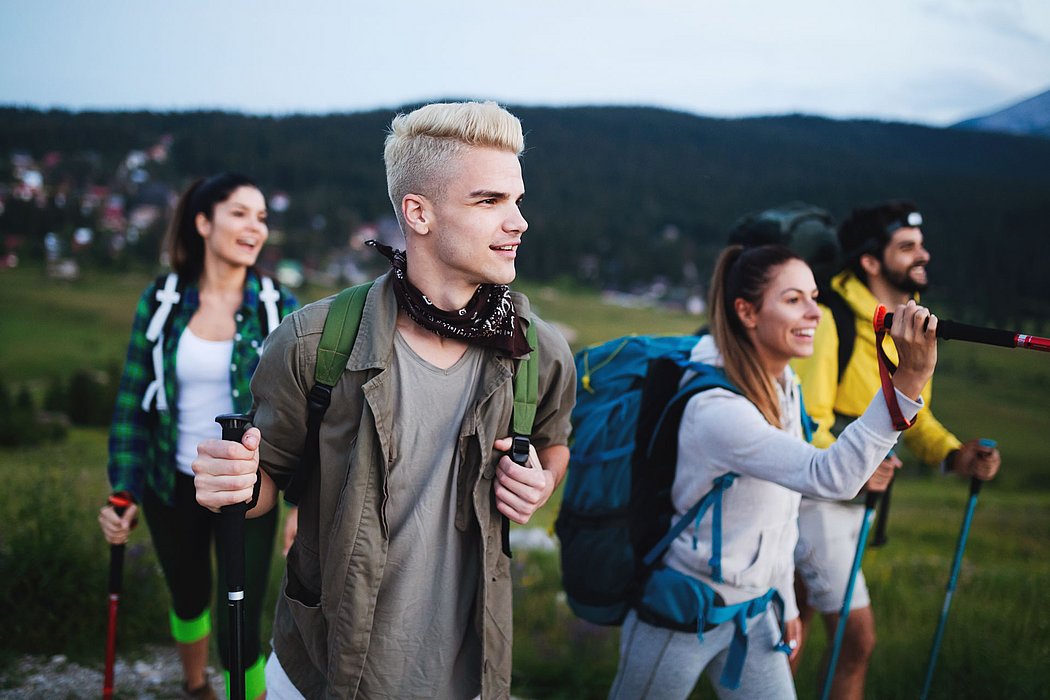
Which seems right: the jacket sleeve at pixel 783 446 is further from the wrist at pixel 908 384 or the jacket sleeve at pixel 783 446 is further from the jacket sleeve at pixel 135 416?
the jacket sleeve at pixel 135 416

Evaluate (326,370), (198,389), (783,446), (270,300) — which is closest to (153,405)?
(198,389)

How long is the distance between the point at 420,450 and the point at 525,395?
0.30m

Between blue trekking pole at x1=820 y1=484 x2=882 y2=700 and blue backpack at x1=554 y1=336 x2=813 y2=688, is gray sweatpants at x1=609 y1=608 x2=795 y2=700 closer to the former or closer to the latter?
blue backpack at x1=554 y1=336 x2=813 y2=688

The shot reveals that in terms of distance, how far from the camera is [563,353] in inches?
82.7

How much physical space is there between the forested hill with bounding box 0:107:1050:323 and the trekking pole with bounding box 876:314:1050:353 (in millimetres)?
8247

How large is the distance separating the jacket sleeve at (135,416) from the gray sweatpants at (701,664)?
2.16m

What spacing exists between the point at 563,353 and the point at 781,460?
685 mm

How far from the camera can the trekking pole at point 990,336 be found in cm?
172

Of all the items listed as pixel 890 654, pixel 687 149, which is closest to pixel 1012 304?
pixel 890 654

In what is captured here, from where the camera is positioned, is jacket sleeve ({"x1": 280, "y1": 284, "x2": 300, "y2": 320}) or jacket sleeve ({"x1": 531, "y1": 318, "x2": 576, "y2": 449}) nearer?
jacket sleeve ({"x1": 531, "y1": 318, "x2": 576, "y2": 449})

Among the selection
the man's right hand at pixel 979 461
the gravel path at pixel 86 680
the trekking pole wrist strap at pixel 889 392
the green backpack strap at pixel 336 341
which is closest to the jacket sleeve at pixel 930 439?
the man's right hand at pixel 979 461

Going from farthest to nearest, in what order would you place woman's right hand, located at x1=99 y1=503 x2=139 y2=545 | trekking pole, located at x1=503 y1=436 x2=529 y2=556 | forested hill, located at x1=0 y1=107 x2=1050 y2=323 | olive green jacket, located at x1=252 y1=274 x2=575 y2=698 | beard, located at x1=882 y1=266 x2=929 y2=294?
forested hill, located at x1=0 y1=107 x2=1050 y2=323
beard, located at x1=882 y1=266 x2=929 y2=294
woman's right hand, located at x1=99 y1=503 x2=139 y2=545
trekking pole, located at x1=503 y1=436 x2=529 y2=556
olive green jacket, located at x1=252 y1=274 x2=575 y2=698

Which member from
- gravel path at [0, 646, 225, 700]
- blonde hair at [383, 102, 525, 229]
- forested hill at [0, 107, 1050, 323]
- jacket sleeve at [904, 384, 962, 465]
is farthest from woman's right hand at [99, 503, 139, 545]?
forested hill at [0, 107, 1050, 323]

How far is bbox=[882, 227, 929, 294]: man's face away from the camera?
148 inches
